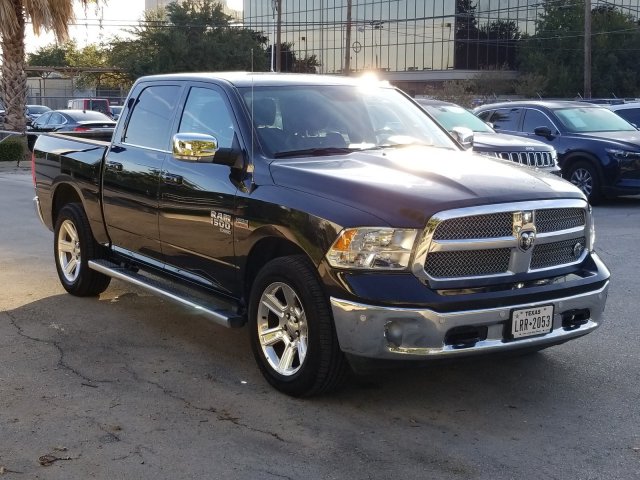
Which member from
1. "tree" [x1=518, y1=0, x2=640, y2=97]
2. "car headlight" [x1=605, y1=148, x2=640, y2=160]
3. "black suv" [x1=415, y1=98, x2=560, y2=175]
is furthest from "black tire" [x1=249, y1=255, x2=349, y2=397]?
"tree" [x1=518, y1=0, x2=640, y2=97]

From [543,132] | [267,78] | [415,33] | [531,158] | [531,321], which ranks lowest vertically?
[531,321]

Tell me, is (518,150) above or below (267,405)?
above

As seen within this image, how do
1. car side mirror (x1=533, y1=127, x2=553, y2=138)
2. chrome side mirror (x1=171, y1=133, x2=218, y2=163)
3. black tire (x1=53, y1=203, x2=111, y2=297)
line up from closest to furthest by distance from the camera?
1. chrome side mirror (x1=171, y1=133, x2=218, y2=163)
2. black tire (x1=53, y1=203, x2=111, y2=297)
3. car side mirror (x1=533, y1=127, x2=553, y2=138)

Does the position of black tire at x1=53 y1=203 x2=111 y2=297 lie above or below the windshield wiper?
below

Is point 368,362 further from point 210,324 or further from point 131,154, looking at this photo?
point 131,154

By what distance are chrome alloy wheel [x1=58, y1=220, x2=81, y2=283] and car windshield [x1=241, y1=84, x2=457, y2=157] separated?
8.97 ft

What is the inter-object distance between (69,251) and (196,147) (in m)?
3.06

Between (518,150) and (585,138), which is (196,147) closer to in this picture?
(518,150)

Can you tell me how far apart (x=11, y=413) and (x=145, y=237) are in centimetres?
201

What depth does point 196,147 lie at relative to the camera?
5512mm

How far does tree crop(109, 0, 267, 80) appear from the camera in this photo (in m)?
56.6

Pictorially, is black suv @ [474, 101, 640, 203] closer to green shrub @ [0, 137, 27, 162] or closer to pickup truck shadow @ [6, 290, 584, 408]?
pickup truck shadow @ [6, 290, 584, 408]

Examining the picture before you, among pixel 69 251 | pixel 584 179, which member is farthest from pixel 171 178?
pixel 584 179

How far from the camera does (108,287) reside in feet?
27.3
